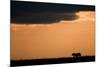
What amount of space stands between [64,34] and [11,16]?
684mm

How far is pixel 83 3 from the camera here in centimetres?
267

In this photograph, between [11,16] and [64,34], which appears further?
[64,34]

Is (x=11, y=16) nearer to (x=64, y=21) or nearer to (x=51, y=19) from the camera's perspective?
(x=51, y=19)

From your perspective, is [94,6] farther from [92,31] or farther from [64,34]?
[64,34]

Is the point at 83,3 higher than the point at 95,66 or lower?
higher

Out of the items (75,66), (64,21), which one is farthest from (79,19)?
(75,66)

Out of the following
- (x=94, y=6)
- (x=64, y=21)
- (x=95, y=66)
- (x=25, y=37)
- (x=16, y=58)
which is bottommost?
(x=95, y=66)

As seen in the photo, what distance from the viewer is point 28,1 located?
7.96ft

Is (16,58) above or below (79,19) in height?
below

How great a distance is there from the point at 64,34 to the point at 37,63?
48 centimetres

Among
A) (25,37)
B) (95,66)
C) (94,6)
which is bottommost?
(95,66)
